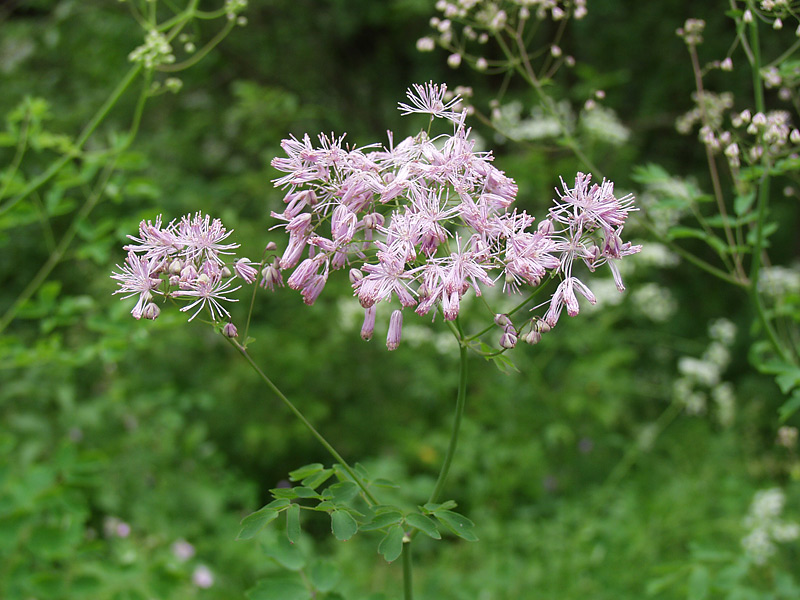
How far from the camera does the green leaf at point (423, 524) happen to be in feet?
4.02

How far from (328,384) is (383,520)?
3.79m

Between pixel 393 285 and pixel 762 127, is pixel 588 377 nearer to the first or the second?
pixel 762 127

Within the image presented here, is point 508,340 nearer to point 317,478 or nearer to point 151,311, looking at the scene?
point 317,478

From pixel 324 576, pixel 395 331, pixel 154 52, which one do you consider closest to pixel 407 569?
pixel 324 576

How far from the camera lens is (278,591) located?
1.49 metres

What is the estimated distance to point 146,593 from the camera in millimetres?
2732

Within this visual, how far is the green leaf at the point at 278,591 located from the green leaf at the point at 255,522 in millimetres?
289

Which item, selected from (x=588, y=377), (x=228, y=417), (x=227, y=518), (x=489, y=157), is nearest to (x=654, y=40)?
(x=588, y=377)

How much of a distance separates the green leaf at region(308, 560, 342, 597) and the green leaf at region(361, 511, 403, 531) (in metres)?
0.38

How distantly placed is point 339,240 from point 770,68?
1346 millimetres

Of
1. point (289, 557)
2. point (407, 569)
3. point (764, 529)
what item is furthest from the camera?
point (764, 529)

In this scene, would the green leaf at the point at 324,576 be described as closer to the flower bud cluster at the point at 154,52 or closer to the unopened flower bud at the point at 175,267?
the unopened flower bud at the point at 175,267

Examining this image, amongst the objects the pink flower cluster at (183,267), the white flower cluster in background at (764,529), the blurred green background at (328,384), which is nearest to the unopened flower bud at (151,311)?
the pink flower cluster at (183,267)

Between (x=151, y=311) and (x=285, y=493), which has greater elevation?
(x=151, y=311)
